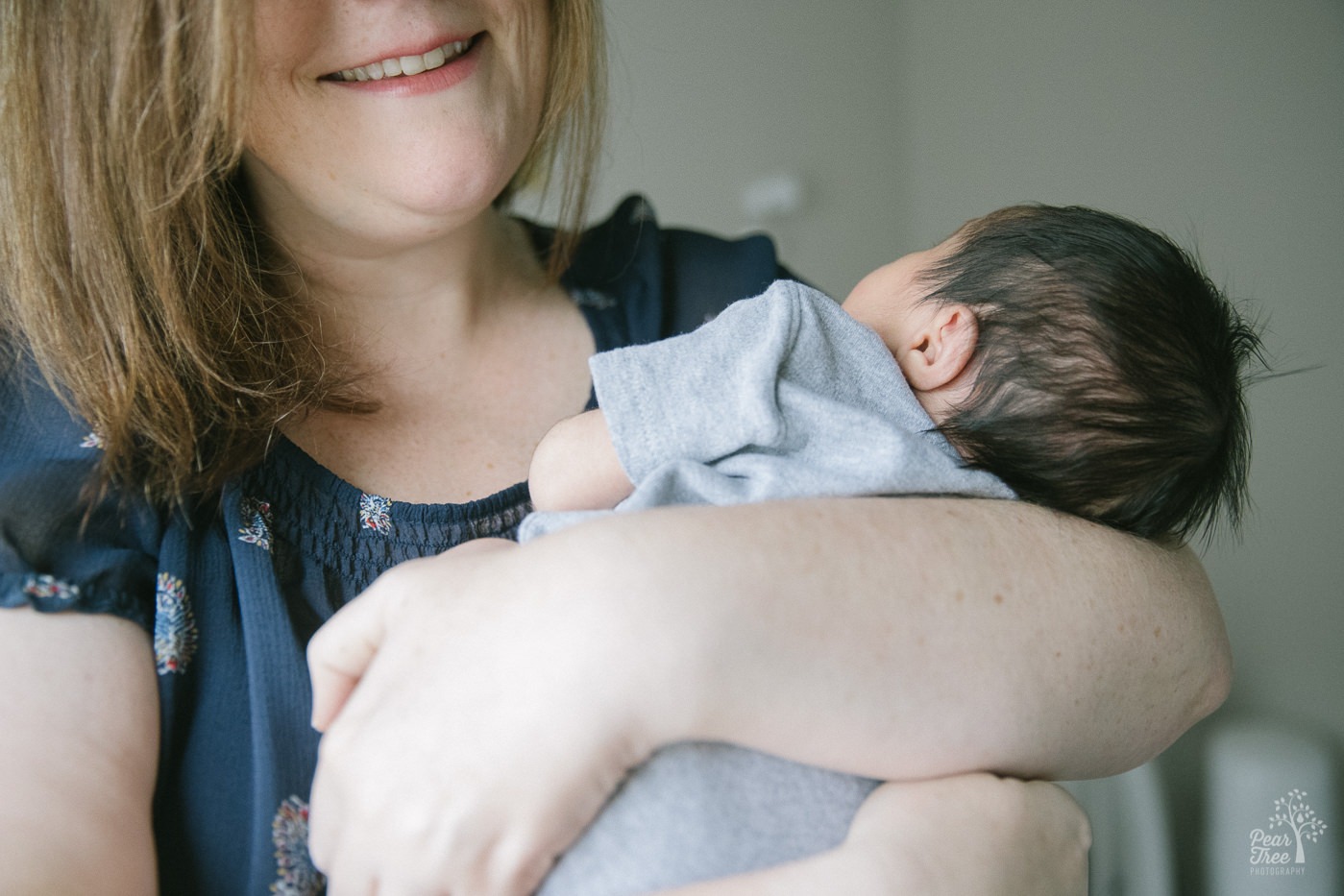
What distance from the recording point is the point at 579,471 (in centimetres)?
90

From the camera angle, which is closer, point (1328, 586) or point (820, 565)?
point (820, 565)

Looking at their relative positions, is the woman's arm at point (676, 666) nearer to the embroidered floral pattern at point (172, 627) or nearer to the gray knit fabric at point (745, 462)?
the gray knit fabric at point (745, 462)

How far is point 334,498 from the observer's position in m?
1.06

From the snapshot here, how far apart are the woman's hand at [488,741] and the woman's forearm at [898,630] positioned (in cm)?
4

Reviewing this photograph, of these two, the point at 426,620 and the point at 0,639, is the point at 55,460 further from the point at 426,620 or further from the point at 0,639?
the point at 426,620

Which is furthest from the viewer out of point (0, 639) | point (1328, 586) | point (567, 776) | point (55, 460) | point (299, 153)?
point (1328, 586)

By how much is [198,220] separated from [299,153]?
0.12 meters

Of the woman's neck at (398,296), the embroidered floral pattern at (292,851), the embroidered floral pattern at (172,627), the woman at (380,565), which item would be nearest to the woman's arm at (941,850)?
the woman at (380,565)

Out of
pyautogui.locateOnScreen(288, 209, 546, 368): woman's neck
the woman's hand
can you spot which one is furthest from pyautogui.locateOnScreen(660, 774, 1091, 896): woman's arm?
pyautogui.locateOnScreen(288, 209, 546, 368): woman's neck

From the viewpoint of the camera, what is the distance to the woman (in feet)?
2.35

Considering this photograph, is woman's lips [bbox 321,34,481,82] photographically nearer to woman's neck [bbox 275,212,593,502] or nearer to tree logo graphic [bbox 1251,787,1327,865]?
woman's neck [bbox 275,212,593,502]

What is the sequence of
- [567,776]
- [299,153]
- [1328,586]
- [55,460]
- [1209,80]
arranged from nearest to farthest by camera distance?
[567,776] → [55,460] → [299,153] → [1328,586] → [1209,80]

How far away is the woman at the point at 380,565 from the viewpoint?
28.3 inches

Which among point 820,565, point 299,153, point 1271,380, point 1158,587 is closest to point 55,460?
point 299,153
